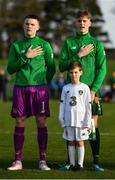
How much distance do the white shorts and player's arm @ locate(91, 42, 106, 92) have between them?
1.90 ft

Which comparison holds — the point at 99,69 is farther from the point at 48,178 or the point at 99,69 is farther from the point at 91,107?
the point at 48,178

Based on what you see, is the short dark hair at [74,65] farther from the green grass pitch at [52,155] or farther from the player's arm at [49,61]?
the green grass pitch at [52,155]

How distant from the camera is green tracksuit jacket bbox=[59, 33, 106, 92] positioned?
873cm

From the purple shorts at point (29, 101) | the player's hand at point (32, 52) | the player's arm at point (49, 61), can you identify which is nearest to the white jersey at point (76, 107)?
the purple shorts at point (29, 101)

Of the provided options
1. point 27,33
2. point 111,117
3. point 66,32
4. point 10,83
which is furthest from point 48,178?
point 66,32

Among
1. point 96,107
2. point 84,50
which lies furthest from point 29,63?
point 96,107

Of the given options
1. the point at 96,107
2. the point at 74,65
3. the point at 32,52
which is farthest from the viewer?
the point at 96,107

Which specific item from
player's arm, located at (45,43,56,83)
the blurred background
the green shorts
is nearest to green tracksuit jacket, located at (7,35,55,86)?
player's arm, located at (45,43,56,83)

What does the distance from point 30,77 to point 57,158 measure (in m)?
1.72

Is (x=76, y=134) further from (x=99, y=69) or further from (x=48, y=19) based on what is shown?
(x=48, y=19)

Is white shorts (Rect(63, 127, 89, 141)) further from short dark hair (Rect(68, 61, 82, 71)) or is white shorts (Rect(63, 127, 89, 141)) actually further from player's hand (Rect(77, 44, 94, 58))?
player's hand (Rect(77, 44, 94, 58))

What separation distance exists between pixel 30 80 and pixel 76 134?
96 cm

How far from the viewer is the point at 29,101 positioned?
8.73m

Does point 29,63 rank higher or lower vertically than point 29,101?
higher
